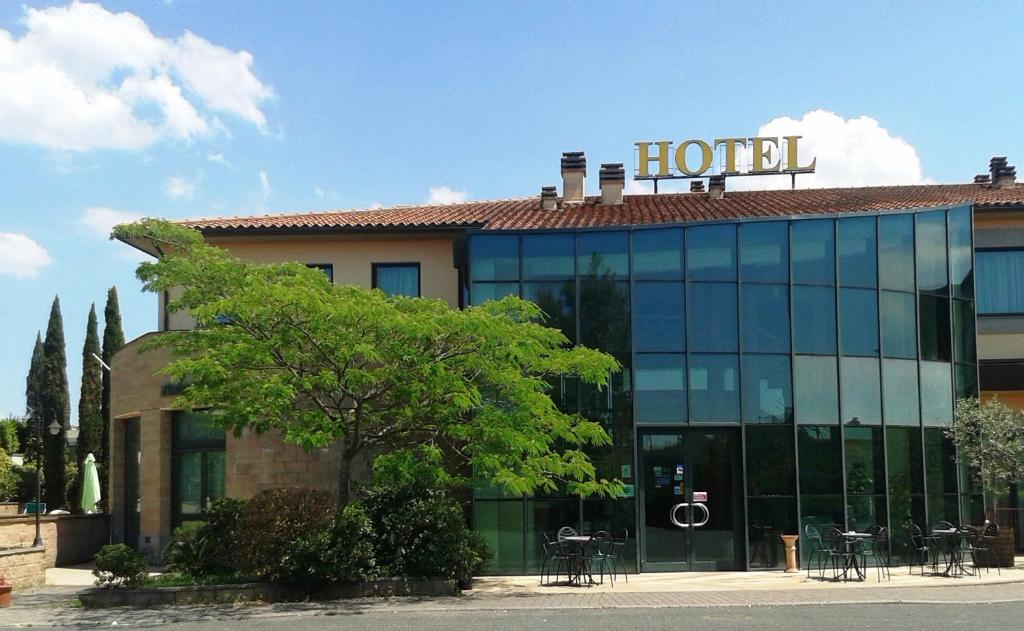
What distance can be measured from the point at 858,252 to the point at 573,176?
8.66 m

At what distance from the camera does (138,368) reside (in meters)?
24.5

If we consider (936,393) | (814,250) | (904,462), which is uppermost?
(814,250)

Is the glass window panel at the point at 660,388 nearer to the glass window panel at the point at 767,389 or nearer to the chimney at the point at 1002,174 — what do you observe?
the glass window panel at the point at 767,389

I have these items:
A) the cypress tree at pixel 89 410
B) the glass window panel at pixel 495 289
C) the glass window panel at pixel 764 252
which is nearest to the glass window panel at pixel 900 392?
the glass window panel at pixel 764 252

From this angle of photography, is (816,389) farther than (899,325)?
No

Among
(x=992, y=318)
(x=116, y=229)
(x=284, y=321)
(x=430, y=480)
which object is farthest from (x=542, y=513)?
(x=992, y=318)

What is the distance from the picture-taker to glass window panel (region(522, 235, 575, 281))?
21.2m

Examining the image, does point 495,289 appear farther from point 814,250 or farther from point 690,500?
point 814,250

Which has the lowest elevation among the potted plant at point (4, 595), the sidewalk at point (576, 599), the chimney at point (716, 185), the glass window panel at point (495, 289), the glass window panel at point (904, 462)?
the sidewalk at point (576, 599)

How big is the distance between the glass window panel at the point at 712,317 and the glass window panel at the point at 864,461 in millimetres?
3141

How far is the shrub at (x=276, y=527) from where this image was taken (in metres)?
17.3

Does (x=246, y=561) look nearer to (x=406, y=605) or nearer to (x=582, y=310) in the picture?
(x=406, y=605)

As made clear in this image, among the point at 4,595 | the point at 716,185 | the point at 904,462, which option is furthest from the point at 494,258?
the point at 4,595

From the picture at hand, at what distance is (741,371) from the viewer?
2105cm
